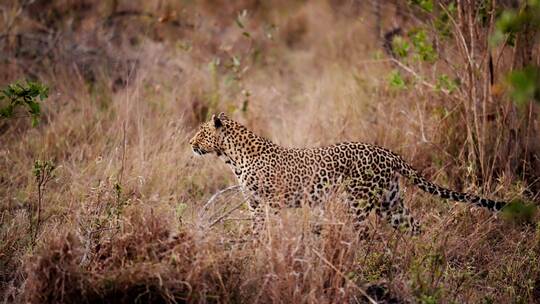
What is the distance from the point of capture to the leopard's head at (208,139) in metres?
6.65

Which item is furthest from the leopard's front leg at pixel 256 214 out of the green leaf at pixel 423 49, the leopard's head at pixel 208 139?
the green leaf at pixel 423 49

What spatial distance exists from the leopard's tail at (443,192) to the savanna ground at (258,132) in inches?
5.8

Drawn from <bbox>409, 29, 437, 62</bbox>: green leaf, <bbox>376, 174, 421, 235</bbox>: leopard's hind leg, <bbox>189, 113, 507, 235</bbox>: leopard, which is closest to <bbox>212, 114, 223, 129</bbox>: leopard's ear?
<bbox>189, 113, 507, 235</bbox>: leopard

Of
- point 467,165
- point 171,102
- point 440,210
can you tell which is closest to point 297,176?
point 440,210

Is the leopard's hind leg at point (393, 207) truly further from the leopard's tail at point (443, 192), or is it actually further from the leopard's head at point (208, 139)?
the leopard's head at point (208, 139)

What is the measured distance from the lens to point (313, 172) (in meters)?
6.36

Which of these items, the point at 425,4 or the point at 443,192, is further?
the point at 425,4

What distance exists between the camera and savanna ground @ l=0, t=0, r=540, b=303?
4.80 meters

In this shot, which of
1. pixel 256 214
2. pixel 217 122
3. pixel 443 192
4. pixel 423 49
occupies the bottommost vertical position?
pixel 256 214

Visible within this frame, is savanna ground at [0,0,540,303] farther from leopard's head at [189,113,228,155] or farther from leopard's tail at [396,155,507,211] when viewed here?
leopard's head at [189,113,228,155]

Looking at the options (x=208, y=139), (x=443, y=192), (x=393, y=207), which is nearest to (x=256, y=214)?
(x=208, y=139)

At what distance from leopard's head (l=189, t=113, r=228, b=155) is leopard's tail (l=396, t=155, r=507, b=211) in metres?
1.60

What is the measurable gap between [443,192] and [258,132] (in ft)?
10.1

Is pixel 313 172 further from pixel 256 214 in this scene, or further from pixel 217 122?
pixel 217 122
